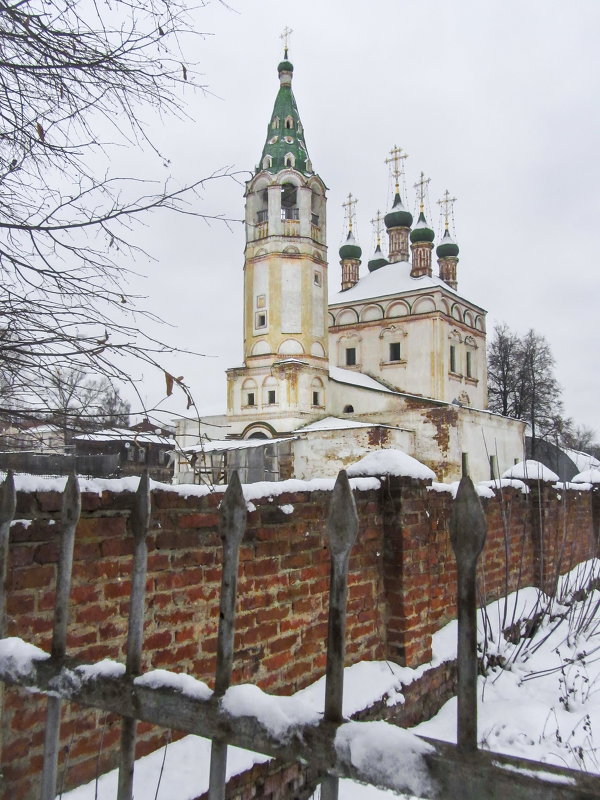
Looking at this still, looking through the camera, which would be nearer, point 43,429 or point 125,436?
point 125,436

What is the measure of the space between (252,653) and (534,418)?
3049 centimetres

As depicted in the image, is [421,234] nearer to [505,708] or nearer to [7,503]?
[505,708]

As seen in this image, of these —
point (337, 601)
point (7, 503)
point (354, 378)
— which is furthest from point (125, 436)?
point (354, 378)

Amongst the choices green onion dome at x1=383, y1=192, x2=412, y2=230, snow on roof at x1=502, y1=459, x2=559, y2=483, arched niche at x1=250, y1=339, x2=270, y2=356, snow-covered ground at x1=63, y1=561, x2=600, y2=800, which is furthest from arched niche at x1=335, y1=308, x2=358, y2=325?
snow-covered ground at x1=63, y1=561, x2=600, y2=800

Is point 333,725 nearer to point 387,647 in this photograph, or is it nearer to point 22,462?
point 22,462

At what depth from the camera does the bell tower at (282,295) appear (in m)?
26.5

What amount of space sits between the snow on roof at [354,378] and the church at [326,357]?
15 cm

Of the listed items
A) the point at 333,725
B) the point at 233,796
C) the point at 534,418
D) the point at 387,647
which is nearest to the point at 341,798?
the point at 233,796

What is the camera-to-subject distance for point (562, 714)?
4.09 meters

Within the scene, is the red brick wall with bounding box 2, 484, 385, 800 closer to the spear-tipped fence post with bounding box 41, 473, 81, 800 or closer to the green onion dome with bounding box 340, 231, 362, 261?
the spear-tipped fence post with bounding box 41, 473, 81, 800

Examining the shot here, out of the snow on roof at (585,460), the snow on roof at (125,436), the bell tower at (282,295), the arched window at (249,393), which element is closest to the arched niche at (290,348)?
the bell tower at (282,295)

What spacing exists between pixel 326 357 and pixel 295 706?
26.9 meters

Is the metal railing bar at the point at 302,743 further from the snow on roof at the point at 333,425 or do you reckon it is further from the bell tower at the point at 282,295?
the bell tower at the point at 282,295

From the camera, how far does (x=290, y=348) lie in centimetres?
2684
